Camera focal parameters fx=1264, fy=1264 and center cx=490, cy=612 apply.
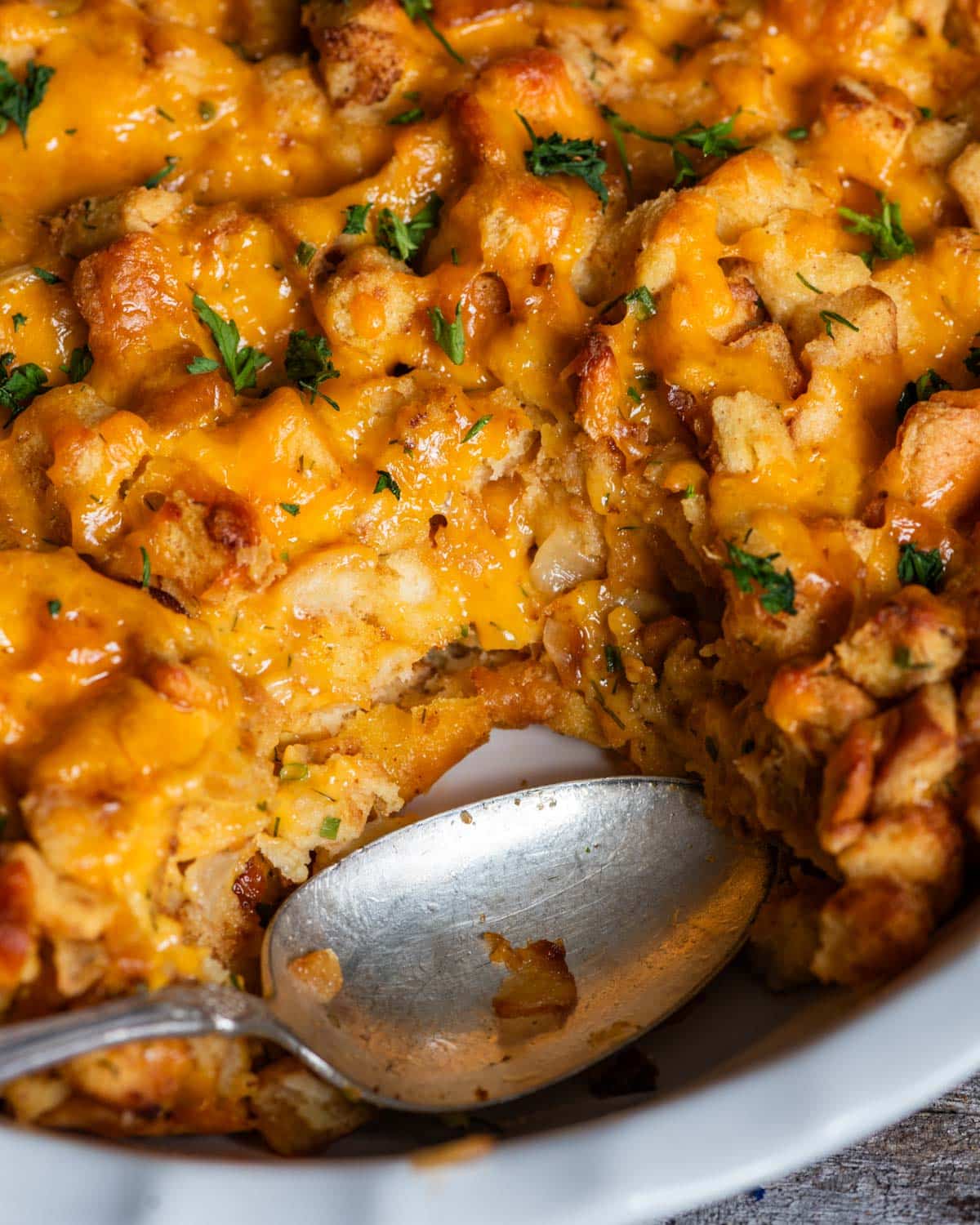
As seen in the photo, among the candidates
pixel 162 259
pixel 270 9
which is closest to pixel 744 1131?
pixel 162 259

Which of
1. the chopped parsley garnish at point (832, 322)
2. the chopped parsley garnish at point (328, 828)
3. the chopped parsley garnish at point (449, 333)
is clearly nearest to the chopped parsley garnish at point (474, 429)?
the chopped parsley garnish at point (449, 333)

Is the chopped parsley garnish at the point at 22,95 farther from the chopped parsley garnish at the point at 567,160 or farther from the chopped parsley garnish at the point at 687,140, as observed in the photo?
the chopped parsley garnish at the point at 687,140

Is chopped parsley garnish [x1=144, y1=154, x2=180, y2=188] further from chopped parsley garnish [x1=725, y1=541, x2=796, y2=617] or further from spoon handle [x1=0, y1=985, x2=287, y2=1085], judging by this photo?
spoon handle [x1=0, y1=985, x2=287, y2=1085]

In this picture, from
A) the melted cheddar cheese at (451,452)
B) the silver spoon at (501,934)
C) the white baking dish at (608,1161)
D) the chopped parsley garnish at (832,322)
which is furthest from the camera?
the chopped parsley garnish at (832,322)

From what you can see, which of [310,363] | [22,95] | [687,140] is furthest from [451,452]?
[22,95]

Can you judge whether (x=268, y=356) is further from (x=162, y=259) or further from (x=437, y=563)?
(x=437, y=563)

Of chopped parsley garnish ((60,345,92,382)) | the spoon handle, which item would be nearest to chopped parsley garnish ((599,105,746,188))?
chopped parsley garnish ((60,345,92,382))

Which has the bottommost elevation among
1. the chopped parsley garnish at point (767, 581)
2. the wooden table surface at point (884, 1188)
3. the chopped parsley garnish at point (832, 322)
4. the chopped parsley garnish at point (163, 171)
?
the wooden table surface at point (884, 1188)
